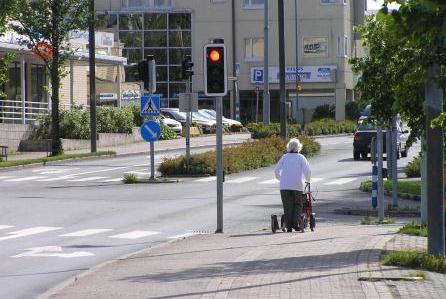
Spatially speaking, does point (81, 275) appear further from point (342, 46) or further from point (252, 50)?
point (342, 46)

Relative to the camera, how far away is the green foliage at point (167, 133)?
57816 mm

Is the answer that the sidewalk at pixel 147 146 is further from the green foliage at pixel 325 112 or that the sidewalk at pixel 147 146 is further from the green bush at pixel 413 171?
the green foliage at pixel 325 112

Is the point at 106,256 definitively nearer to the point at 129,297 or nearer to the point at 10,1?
the point at 129,297

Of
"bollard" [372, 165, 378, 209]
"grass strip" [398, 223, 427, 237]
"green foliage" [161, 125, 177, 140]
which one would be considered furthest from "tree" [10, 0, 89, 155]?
"grass strip" [398, 223, 427, 237]

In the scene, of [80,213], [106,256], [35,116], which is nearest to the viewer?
[106,256]

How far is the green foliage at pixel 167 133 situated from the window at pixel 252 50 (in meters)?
21.5

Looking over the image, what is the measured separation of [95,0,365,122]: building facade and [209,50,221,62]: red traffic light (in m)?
59.5

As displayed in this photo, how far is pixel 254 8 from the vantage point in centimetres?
7988

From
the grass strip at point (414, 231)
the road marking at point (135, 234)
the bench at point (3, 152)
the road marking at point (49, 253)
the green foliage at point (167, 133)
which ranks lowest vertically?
the road marking at point (135, 234)

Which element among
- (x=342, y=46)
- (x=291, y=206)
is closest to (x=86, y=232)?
(x=291, y=206)

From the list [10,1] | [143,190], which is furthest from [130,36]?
[143,190]

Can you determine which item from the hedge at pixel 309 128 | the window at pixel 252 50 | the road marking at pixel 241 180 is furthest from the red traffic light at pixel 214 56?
the window at pixel 252 50

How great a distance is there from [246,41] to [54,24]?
1523 inches

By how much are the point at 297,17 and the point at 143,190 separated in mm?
51408
